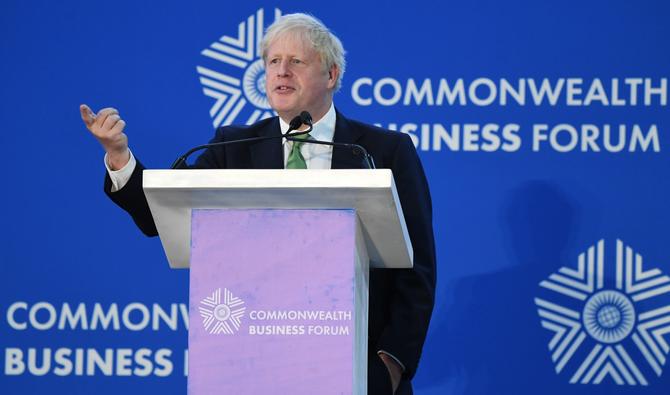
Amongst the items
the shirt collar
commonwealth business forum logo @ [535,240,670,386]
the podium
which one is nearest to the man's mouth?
the shirt collar

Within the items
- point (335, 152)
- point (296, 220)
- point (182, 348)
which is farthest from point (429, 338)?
point (296, 220)

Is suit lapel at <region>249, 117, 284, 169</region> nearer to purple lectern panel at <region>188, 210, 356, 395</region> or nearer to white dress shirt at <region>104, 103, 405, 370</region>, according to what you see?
white dress shirt at <region>104, 103, 405, 370</region>

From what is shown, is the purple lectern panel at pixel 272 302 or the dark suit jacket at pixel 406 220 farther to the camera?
the dark suit jacket at pixel 406 220

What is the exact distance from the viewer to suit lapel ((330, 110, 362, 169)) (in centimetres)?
261

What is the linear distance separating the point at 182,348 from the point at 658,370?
4.96ft

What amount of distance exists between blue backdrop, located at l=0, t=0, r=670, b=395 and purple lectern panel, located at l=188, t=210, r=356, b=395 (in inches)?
61.6

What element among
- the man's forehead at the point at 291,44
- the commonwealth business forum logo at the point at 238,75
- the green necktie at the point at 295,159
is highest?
the commonwealth business forum logo at the point at 238,75

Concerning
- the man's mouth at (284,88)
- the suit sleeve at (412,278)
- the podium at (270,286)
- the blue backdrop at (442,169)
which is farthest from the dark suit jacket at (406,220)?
the blue backdrop at (442,169)

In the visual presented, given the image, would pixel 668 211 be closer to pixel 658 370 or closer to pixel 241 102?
pixel 658 370

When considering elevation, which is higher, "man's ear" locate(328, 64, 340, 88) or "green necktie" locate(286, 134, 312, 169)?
"man's ear" locate(328, 64, 340, 88)

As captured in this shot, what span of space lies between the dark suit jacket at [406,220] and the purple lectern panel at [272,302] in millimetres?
613

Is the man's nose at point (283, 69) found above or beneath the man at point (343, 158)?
above

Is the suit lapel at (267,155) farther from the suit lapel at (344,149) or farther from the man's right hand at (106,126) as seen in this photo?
the man's right hand at (106,126)

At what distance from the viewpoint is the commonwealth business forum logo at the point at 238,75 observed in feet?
11.6
